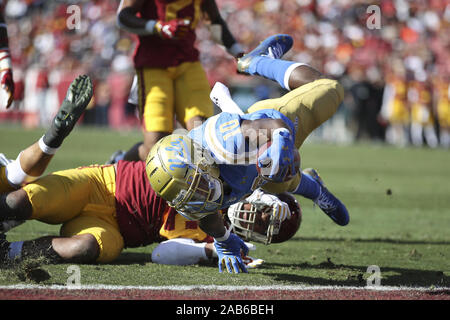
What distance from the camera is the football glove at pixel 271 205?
13.6 ft

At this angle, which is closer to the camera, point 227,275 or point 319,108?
point 227,275

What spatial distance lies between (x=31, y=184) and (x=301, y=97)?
72.2 inches

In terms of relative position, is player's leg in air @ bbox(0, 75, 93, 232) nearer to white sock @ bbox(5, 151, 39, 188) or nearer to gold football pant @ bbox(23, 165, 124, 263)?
white sock @ bbox(5, 151, 39, 188)

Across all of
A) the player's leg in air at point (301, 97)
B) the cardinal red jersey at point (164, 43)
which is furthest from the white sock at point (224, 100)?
the cardinal red jersey at point (164, 43)

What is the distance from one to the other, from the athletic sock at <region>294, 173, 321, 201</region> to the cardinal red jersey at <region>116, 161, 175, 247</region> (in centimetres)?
101

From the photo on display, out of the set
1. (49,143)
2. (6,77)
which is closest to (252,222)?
(49,143)

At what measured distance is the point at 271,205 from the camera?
165 inches

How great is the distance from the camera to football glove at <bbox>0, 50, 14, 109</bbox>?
530 cm

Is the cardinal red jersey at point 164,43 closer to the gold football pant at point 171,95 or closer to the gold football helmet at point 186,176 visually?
the gold football pant at point 171,95

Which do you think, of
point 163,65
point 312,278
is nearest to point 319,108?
point 312,278

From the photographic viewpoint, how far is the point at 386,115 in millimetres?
17344

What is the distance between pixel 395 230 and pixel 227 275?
2.57 metres

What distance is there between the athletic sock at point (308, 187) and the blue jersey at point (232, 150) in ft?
3.33
